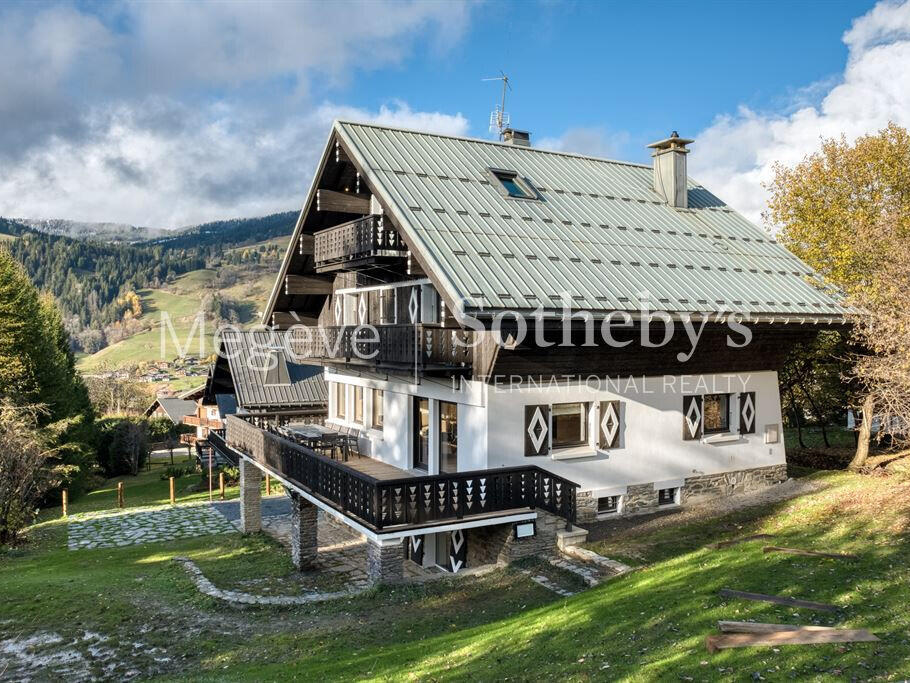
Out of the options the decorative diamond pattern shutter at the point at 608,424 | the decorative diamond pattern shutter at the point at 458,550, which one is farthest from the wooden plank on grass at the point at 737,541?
the decorative diamond pattern shutter at the point at 458,550

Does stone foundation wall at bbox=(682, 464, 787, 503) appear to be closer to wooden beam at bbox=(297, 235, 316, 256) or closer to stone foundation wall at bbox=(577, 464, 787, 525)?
stone foundation wall at bbox=(577, 464, 787, 525)

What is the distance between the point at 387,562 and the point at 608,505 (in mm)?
5791

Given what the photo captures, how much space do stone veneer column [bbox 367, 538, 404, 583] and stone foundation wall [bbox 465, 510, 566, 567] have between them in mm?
2039

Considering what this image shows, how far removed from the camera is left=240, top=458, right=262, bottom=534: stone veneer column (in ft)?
72.4

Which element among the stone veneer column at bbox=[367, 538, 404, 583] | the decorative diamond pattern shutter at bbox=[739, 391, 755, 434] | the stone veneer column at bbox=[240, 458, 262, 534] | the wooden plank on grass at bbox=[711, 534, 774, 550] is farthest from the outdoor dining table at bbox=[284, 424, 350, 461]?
the decorative diamond pattern shutter at bbox=[739, 391, 755, 434]

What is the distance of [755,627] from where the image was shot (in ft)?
25.5

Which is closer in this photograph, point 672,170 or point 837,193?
point 672,170

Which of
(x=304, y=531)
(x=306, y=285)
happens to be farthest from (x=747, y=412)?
→ (x=306, y=285)

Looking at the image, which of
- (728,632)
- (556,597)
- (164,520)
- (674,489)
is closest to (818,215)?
(674,489)

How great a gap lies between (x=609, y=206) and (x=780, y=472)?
8409 millimetres

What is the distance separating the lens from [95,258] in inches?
7003

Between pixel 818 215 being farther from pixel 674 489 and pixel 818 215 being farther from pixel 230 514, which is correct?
pixel 230 514

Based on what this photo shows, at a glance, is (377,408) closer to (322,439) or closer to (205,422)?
(322,439)

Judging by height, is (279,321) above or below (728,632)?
above
